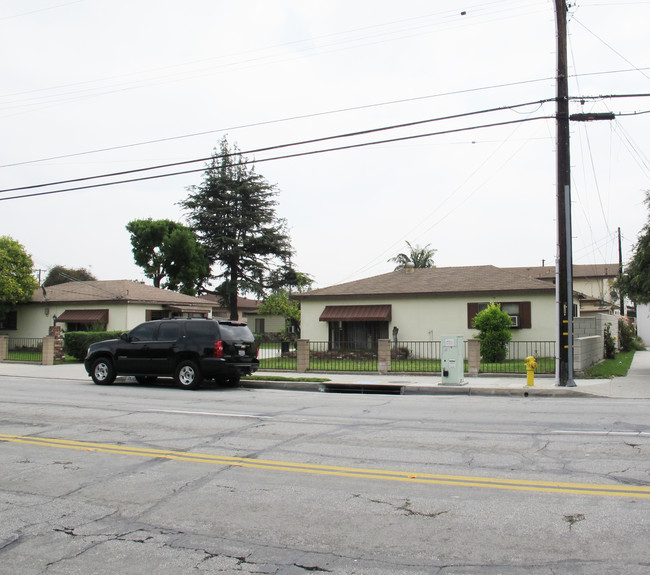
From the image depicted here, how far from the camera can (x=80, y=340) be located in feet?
92.7

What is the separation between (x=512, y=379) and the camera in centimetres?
1859

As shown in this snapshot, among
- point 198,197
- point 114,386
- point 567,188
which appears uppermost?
point 198,197

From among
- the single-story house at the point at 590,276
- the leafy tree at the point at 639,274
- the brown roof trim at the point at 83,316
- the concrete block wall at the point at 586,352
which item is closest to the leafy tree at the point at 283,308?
the brown roof trim at the point at 83,316

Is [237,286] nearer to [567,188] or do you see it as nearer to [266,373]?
[266,373]

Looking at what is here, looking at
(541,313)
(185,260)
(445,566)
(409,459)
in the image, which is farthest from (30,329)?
(445,566)

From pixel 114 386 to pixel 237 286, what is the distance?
121 feet

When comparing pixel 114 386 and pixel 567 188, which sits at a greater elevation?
pixel 567 188

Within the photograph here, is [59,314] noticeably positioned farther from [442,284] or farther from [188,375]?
[188,375]

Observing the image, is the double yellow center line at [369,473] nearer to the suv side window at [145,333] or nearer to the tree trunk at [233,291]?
the suv side window at [145,333]

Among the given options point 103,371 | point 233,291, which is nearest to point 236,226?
point 233,291

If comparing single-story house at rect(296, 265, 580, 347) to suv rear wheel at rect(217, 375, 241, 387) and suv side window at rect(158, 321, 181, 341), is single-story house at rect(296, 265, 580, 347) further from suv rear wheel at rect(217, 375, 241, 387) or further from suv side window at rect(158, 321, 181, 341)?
suv side window at rect(158, 321, 181, 341)

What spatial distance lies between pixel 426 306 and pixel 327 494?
24.5m

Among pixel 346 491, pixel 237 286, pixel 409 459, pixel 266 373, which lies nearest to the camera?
pixel 346 491

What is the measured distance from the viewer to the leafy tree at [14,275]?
34781 millimetres
